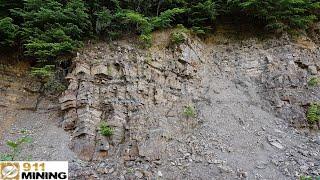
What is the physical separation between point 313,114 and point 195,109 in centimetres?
377

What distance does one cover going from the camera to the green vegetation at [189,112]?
1054cm

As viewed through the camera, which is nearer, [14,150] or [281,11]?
[14,150]

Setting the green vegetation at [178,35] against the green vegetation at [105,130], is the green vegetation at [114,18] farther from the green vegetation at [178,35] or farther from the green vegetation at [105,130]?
Result: the green vegetation at [105,130]

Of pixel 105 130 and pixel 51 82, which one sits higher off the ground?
pixel 51 82

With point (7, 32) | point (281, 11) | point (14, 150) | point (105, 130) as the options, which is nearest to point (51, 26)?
point (7, 32)

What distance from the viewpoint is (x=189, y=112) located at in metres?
10.5

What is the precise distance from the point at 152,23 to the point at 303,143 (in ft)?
20.6

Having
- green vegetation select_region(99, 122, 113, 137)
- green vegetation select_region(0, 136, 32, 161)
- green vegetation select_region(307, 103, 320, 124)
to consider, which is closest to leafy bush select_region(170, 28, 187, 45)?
green vegetation select_region(99, 122, 113, 137)

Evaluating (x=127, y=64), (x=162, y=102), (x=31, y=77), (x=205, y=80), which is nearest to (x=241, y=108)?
(x=205, y=80)

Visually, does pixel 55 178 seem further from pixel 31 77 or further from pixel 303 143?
pixel 303 143

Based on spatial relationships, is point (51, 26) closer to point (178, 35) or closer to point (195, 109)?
point (178, 35)

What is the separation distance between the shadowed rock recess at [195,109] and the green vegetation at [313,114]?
171mm

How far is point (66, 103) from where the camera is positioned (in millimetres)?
10594

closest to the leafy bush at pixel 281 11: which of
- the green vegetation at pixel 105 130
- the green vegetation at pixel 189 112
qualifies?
the green vegetation at pixel 189 112
